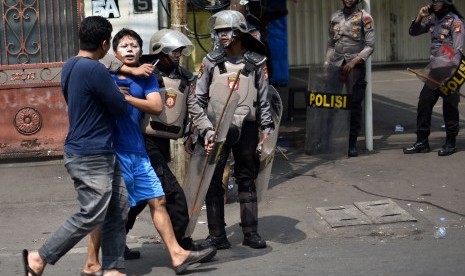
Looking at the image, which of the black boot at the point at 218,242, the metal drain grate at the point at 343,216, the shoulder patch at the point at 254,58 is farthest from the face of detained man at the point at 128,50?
the metal drain grate at the point at 343,216

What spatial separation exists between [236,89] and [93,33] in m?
1.48

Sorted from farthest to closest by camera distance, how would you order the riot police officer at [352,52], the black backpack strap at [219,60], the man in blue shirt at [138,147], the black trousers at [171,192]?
the riot police officer at [352,52]
the black backpack strap at [219,60]
the black trousers at [171,192]
the man in blue shirt at [138,147]

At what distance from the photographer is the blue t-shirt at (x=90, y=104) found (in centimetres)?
621

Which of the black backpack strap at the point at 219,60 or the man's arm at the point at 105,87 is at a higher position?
the black backpack strap at the point at 219,60

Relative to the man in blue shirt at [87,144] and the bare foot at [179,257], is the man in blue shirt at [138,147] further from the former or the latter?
the man in blue shirt at [87,144]

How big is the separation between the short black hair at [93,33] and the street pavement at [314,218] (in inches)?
70.5

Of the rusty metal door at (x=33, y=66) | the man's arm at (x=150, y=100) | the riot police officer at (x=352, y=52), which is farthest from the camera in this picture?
the riot police officer at (x=352, y=52)

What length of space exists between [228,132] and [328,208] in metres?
1.77

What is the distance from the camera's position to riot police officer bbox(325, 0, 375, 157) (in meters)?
10.5

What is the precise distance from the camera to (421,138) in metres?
10.6

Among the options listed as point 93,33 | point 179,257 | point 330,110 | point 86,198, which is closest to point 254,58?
point 93,33

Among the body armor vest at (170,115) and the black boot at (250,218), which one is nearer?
the body armor vest at (170,115)

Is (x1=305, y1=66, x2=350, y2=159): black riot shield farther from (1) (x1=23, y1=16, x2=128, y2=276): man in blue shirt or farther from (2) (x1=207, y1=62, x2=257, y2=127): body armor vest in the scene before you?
(1) (x1=23, y1=16, x2=128, y2=276): man in blue shirt

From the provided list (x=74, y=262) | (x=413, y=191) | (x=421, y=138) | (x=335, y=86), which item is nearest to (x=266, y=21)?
(x=335, y=86)
